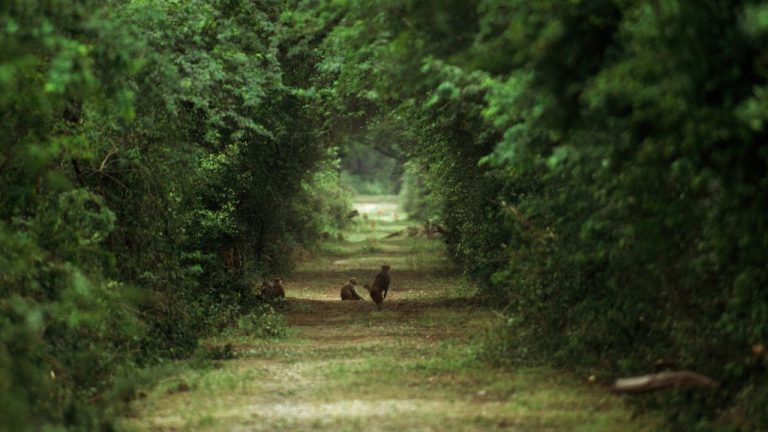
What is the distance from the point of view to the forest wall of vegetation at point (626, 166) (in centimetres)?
793

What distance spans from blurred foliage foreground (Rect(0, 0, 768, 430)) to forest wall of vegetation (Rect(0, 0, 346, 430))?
0.15 ft

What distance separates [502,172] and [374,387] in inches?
162

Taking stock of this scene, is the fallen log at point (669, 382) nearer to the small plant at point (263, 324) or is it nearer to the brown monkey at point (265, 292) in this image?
the small plant at point (263, 324)

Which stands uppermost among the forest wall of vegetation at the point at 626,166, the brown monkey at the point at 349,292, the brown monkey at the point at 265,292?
the forest wall of vegetation at the point at 626,166

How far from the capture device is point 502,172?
15219 millimetres

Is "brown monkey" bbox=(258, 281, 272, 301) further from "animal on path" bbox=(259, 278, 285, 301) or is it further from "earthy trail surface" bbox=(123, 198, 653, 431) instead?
"earthy trail surface" bbox=(123, 198, 653, 431)

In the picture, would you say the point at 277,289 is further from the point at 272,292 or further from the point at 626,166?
the point at 626,166

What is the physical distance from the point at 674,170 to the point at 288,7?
40.1 ft

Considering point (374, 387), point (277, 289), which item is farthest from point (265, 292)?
point (374, 387)

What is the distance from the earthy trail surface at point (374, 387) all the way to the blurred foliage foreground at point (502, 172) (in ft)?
2.06

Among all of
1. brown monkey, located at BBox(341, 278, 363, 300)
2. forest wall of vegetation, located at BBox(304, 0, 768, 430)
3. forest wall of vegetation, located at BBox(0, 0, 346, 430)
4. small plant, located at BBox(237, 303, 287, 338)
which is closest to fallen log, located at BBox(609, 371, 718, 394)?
forest wall of vegetation, located at BBox(304, 0, 768, 430)

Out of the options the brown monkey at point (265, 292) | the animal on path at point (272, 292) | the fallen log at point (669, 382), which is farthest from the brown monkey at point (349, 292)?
the fallen log at point (669, 382)

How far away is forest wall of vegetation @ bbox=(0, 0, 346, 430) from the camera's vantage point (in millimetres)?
9984

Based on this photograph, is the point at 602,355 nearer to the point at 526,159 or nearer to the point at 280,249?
the point at 526,159
